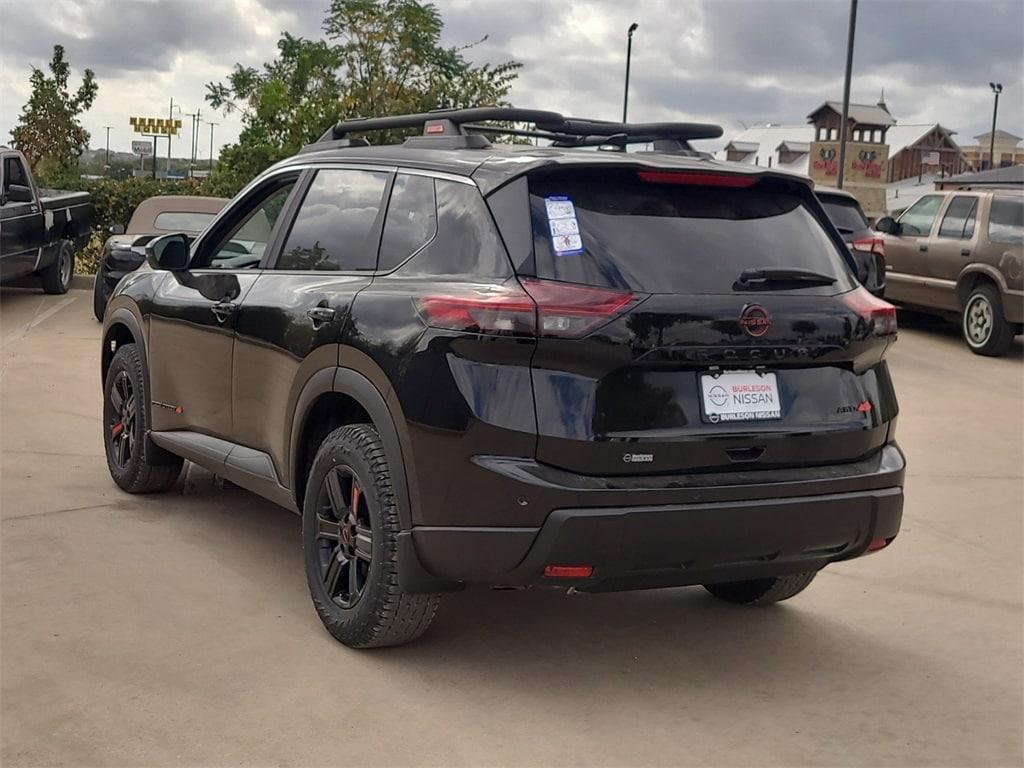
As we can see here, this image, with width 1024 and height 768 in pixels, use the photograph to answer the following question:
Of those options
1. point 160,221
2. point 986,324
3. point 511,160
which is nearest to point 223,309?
point 511,160

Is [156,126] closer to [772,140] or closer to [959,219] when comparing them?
[772,140]

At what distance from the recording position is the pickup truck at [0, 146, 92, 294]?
14711 mm

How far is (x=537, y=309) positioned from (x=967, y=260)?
12.0 metres

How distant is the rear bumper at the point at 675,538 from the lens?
409cm

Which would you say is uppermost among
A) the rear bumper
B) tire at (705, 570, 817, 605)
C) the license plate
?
the license plate

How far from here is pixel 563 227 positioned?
425 cm

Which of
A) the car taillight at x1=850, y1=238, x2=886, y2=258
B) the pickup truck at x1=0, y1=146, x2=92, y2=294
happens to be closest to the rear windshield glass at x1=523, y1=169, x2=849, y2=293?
the car taillight at x1=850, y1=238, x2=886, y2=258

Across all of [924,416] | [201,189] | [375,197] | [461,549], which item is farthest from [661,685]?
[201,189]

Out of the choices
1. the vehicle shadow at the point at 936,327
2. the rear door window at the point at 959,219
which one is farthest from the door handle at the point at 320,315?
the rear door window at the point at 959,219

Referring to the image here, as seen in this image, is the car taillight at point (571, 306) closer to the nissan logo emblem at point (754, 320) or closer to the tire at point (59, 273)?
the nissan logo emblem at point (754, 320)

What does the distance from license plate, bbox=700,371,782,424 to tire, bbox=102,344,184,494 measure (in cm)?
334

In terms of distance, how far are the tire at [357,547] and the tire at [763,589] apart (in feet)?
4.77

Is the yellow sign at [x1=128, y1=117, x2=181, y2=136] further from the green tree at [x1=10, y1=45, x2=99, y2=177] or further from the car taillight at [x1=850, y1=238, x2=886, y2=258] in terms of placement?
the car taillight at [x1=850, y1=238, x2=886, y2=258]

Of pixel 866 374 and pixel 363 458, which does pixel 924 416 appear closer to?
pixel 866 374
